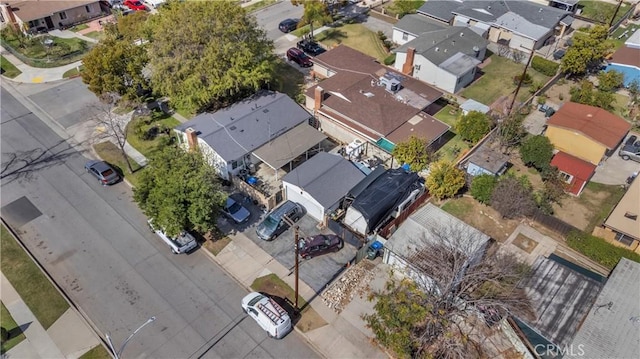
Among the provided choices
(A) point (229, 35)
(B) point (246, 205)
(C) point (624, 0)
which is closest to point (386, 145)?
(B) point (246, 205)

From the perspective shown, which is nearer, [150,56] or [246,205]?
[246,205]

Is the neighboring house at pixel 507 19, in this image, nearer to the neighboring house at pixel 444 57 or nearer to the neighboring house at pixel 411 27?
the neighboring house at pixel 411 27

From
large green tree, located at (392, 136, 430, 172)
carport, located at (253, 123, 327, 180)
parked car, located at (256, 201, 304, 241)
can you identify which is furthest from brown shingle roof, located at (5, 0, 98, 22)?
large green tree, located at (392, 136, 430, 172)

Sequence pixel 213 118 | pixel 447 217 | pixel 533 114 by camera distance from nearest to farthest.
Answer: pixel 447 217, pixel 213 118, pixel 533 114

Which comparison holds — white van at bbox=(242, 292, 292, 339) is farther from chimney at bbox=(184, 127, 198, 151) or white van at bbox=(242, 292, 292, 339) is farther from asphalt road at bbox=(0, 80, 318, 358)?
chimney at bbox=(184, 127, 198, 151)

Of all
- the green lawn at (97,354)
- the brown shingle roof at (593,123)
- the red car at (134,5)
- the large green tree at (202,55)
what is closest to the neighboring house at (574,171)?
the brown shingle roof at (593,123)

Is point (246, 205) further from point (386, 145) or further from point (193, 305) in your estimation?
point (386, 145)

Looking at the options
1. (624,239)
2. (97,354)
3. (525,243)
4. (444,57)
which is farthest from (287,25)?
(97,354)

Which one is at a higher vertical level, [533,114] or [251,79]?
[251,79]
